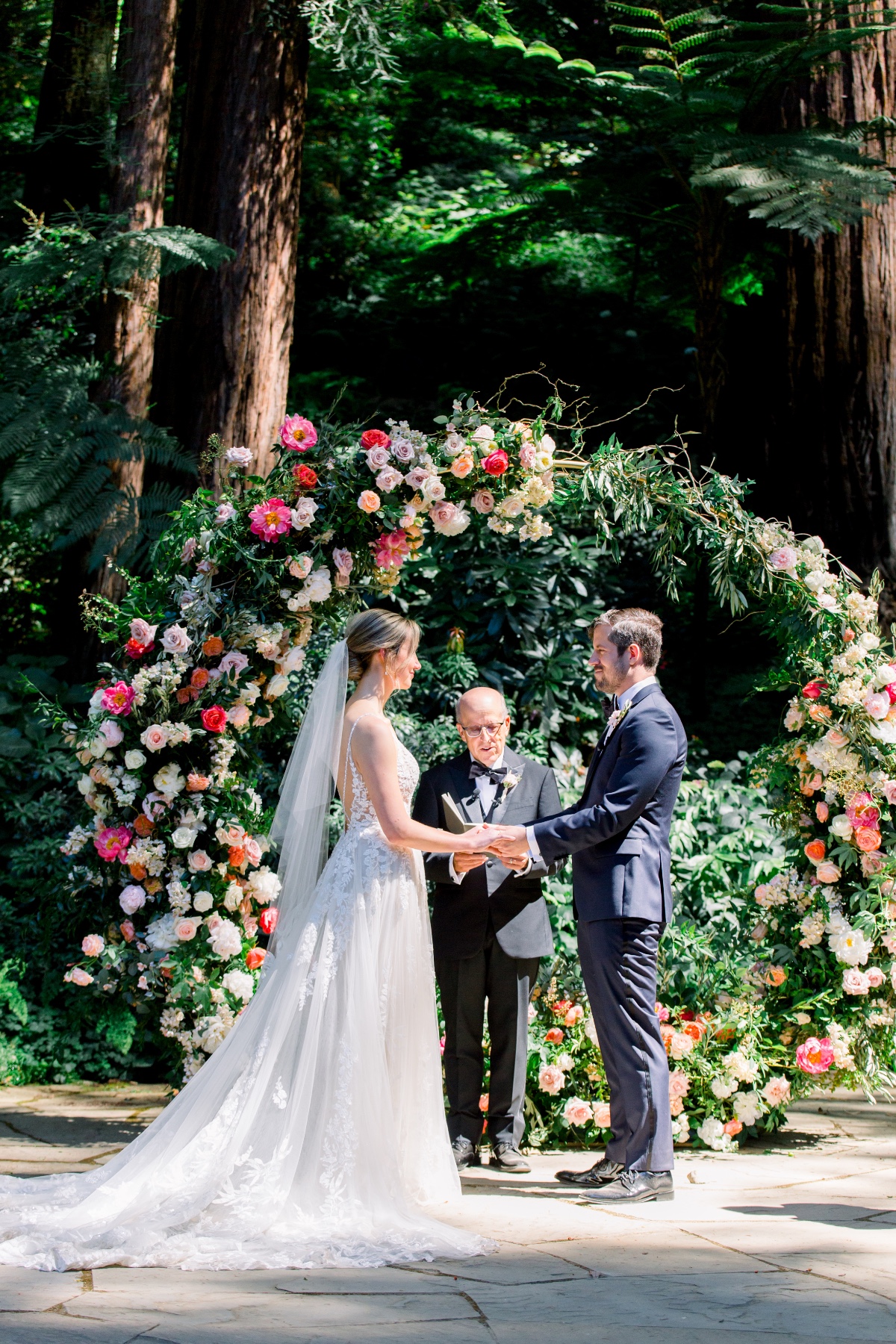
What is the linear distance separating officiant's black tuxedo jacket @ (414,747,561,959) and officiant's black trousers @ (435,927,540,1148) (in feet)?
0.17

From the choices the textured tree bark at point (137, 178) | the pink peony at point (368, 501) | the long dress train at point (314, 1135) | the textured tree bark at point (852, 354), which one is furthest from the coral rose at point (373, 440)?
the textured tree bark at point (852, 354)

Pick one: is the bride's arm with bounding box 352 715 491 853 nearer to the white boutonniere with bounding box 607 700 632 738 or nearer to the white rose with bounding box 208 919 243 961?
the white boutonniere with bounding box 607 700 632 738

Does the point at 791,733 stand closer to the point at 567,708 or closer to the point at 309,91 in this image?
the point at 567,708

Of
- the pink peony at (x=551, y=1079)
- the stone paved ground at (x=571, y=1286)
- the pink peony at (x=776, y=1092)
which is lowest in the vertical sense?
the stone paved ground at (x=571, y=1286)

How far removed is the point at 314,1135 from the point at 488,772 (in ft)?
5.05

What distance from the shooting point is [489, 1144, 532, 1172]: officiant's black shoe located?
4578 mm

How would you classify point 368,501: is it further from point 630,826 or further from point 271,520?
point 630,826

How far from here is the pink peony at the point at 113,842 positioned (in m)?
4.85

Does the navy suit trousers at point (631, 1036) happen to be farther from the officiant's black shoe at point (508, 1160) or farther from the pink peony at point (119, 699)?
the pink peony at point (119, 699)

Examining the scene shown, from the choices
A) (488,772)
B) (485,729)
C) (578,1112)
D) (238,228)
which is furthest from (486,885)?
(238,228)

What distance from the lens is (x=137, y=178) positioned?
6676 mm

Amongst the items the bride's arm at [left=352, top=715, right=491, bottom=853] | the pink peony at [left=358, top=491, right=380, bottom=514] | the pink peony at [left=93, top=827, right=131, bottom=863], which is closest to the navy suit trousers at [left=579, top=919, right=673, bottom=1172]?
the bride's arm at [left=352, top=715, right=491, bottom=853]

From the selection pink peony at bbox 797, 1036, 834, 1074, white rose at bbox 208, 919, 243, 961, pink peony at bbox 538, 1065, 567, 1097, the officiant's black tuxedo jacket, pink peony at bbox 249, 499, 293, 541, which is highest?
pink peony at bbox 249, 499, 293, 541

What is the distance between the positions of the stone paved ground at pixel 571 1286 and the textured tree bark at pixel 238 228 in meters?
4.01
